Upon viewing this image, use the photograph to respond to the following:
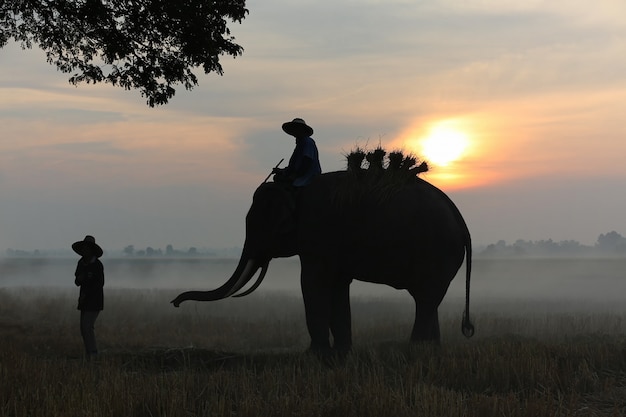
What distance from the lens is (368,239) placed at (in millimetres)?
9750

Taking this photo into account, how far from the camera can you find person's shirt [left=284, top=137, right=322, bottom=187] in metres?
10.3

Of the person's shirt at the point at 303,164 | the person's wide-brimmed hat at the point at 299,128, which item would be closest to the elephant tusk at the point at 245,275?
the person's shirt at the point at 303,164

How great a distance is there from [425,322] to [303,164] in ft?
9.48

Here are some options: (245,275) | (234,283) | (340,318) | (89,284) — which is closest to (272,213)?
(245,275)

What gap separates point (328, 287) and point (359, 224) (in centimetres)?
102

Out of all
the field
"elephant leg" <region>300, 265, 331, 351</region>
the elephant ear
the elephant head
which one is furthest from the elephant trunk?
"elephant leg" <region>300, 265, 331, 351</region>

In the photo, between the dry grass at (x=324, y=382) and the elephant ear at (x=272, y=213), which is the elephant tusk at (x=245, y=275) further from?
the dry grass at (x=324, y=382)

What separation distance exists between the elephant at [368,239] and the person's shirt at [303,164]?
119mm

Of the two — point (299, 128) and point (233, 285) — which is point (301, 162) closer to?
point (299, 128)

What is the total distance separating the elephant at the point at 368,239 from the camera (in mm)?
9734

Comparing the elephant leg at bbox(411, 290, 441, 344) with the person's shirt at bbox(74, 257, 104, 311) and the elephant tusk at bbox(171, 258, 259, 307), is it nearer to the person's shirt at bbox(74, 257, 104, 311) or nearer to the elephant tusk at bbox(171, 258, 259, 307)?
the elephant tusk at bbox(171, 258, 259, 307)

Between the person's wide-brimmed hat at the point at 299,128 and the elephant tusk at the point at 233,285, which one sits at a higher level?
the person's wide-brimmed hat at the point at 299,128

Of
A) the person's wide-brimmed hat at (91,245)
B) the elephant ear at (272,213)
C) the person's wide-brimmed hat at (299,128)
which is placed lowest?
the person's wide-brimmed hat at (91,245)

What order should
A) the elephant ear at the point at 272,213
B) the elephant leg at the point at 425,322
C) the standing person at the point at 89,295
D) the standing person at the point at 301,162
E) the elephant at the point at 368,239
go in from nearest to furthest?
the elephant at the point at 368,239
the elephant leg at the point at 425,322
the elephant ear at the point at 272,213
the standing person at the point at 301,162
the standing person at the point at 89,295
